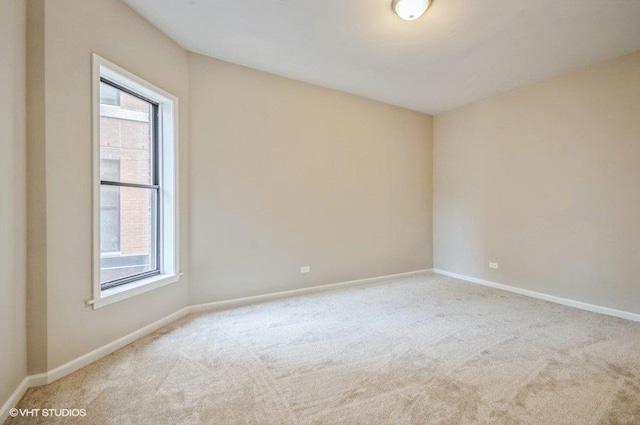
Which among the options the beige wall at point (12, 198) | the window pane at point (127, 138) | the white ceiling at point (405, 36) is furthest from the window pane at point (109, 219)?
the white ceiling at point (405, 36)

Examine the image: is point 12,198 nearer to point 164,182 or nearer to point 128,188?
point 128,188

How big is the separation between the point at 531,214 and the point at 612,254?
3.16 ft

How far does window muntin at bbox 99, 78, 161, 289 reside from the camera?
2.66 m

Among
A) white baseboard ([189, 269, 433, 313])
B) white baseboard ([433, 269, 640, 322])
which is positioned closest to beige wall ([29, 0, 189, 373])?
white baseboard ([189, 269, 433, 313])

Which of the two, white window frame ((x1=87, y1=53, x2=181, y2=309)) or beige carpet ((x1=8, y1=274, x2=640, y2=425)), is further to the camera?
white window frame ((x1=87, y1=53, x2=181, y2=309))

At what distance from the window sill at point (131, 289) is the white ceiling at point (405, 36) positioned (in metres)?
2.55

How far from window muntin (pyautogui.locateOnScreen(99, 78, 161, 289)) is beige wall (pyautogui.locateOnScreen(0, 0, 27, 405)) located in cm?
64

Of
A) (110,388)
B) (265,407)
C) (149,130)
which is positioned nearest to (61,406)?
(110,388)

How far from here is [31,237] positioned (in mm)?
2020

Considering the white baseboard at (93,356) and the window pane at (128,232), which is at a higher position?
the window pane at (128,232)

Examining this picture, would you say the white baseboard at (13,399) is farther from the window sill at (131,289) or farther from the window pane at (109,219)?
the window pane at (109,219)

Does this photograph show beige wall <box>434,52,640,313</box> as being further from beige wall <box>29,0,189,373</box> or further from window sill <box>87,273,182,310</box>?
beige wall <box>29,0,189,373</box>

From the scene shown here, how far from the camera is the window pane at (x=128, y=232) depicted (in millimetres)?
2660

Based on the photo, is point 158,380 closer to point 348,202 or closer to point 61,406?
point 61,406
